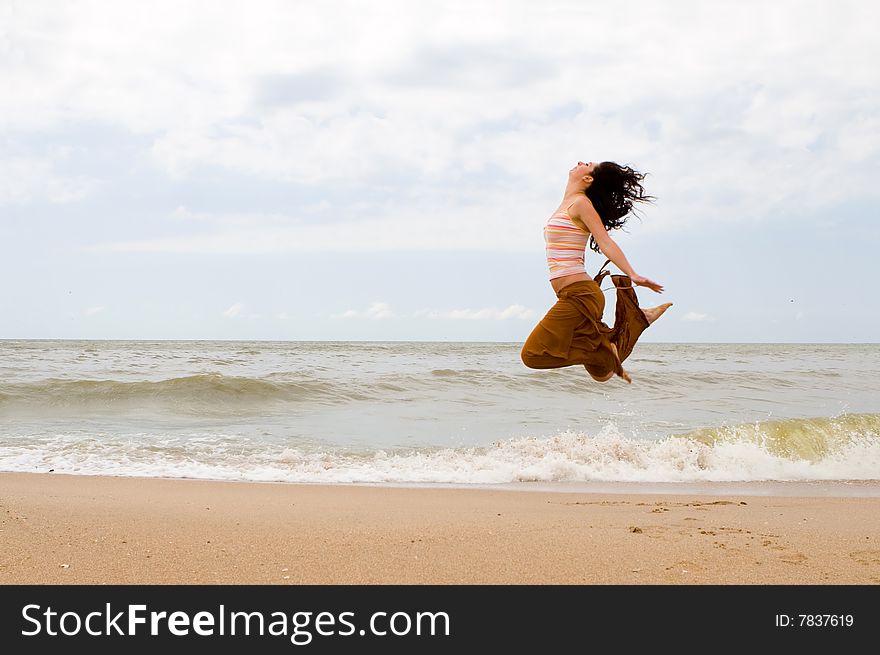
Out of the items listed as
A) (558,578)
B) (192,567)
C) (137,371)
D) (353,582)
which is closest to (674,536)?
(558,578)

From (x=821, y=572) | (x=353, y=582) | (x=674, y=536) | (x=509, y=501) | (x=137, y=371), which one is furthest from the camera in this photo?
(x=137, y=371)

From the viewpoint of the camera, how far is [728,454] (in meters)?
12.9

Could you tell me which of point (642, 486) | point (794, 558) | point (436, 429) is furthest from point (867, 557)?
point (436, 429)

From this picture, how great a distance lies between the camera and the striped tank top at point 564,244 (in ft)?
13.9

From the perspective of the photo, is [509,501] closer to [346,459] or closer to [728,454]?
[346,459]

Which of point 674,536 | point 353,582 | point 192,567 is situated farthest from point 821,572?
point 192,567

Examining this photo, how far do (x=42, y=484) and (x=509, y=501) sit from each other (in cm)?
531

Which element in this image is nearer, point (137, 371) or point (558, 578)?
point (558, 578)

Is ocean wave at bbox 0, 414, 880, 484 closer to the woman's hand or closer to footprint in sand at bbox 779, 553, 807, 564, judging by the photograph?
footprint in sand at bbox 779, 553, 807, 564

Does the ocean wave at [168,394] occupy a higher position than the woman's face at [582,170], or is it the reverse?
the woman's face at [582,170]

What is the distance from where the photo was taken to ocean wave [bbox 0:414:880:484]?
37.2ft

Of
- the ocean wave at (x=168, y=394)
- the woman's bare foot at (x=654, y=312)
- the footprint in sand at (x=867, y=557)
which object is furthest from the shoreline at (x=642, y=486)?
the ocean wave at (x=168, y=394)

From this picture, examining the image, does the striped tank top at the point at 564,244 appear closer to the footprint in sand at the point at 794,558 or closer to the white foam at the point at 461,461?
the footprint in sand at the point at 794,558

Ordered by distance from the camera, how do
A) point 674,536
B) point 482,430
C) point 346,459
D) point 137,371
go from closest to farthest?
1. point 674,536
2. point 346,459
3. point 482,430
4. point 137,371
